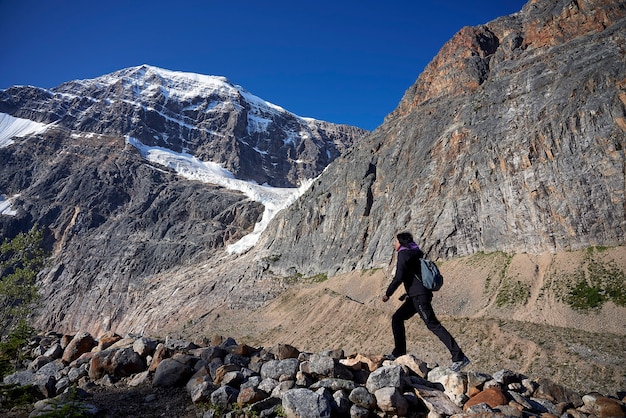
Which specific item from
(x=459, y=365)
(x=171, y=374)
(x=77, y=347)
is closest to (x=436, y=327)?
(x=459, y=365)

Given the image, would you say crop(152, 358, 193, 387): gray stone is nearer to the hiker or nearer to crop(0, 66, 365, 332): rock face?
the hiker

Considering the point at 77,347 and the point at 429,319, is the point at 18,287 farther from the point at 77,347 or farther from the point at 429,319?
the point at 429,319

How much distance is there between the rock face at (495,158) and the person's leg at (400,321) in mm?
45028

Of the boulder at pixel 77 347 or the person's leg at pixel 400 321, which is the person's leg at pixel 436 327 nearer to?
the person's leg at pixel 400 321

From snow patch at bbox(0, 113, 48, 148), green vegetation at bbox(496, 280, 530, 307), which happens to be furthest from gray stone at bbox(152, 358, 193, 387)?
snow patch at bbox(0, 113, 48, 148)

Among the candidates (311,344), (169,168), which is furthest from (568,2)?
(169,168)

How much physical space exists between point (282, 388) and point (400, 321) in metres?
2.95

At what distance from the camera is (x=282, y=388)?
7.88 m

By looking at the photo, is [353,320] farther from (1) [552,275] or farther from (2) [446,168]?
(2) [446,168]

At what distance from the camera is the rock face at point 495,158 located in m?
46.9

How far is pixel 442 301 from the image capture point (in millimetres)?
46531

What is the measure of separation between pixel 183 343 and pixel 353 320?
141ft

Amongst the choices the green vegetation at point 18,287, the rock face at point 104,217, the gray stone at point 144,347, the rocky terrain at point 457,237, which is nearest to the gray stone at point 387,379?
the rocky terrain at point 457,237

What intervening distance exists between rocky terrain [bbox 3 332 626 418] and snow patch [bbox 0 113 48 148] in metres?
200
